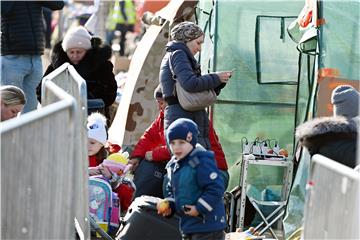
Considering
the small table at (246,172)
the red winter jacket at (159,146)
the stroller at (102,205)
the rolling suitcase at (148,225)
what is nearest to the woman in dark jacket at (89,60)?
the red winter jacket at (159,146)

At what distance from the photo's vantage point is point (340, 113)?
6254mm

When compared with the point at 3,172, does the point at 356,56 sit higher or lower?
higher

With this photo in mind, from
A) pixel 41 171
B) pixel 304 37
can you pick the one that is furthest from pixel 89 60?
pixel 41 171

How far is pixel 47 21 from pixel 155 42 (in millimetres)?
12272

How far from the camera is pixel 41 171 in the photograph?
4574mm

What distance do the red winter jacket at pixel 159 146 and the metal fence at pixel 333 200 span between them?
330 cm

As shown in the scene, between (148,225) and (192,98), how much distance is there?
116 cm

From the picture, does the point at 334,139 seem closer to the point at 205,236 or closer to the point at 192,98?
the point at 205,236

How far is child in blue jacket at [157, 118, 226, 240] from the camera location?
19.2ft

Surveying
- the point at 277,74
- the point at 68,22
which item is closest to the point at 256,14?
the point at 277,74

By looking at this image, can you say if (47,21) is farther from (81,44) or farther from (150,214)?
(150,214)

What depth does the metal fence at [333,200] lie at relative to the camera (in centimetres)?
420

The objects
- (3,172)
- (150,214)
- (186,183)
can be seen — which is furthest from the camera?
(150,214)

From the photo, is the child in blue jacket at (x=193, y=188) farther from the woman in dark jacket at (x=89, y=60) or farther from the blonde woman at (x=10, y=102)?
the woman in dark jacket at (x=89, y=60)
